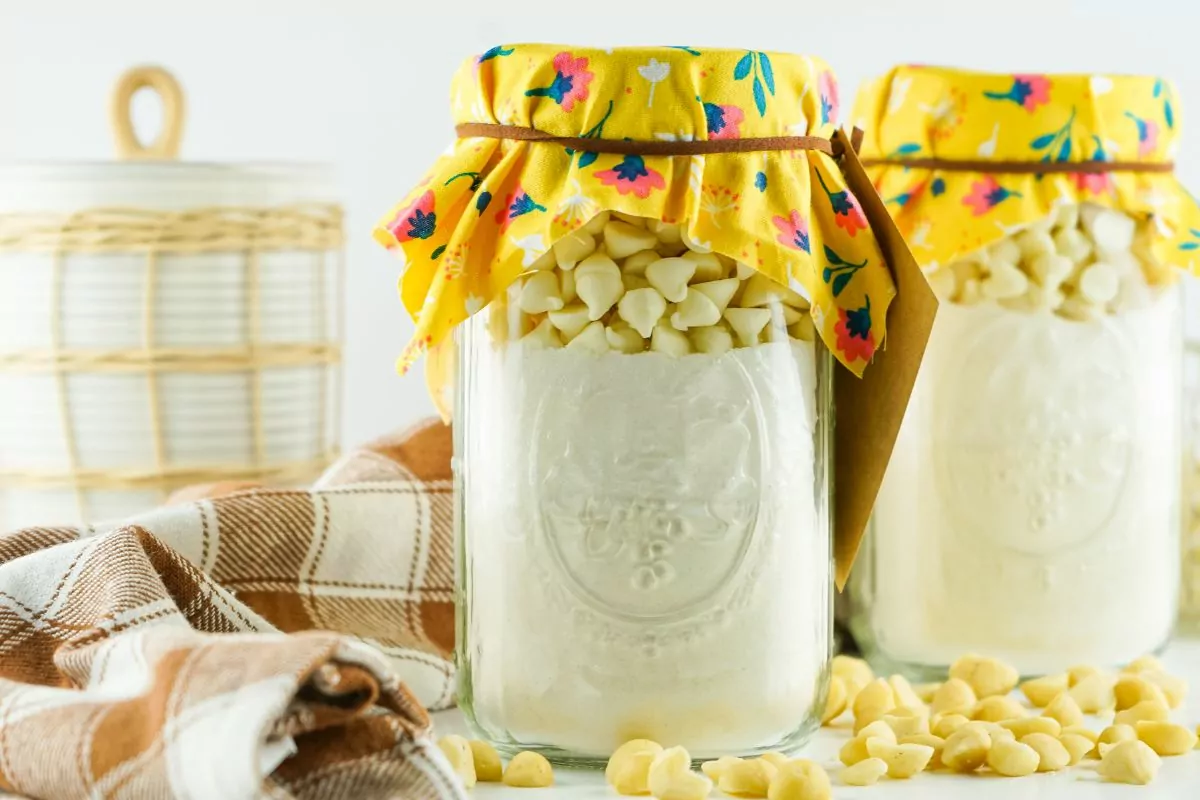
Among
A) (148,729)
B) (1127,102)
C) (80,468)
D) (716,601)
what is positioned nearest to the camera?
(148,729)

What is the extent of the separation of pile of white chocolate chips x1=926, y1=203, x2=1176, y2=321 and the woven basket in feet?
1.62

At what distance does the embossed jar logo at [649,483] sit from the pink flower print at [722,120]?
89 mm

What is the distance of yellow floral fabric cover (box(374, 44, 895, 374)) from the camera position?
2.00 feet

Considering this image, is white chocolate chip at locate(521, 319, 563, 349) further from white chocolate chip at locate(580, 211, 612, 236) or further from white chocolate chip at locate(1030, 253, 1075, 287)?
white chocolate chip at locate(1030, 253, 1075, 287)

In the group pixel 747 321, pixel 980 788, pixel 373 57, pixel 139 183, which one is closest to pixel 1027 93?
pixel 747 321

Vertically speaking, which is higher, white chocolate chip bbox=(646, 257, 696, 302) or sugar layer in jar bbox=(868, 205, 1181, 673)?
white chocolate chip bbox=(646, 257, 696, 302)

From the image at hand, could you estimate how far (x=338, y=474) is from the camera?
87 centimetres

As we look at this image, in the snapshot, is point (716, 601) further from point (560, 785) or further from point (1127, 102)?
point (1127, 102)

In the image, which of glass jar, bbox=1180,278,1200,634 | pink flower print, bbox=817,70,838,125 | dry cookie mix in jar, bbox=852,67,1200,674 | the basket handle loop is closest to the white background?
the basket handle loop

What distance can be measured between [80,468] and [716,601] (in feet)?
1.87

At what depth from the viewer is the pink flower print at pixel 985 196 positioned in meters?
0.76

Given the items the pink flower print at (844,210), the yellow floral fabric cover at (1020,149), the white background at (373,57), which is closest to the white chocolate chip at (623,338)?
the pink flower print at (844,210)

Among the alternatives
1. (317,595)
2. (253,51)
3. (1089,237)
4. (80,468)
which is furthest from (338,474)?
(253,51)

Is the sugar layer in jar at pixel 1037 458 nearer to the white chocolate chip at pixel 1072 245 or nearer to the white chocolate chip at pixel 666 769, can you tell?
the white chocolate chip at pixel 1072 245
